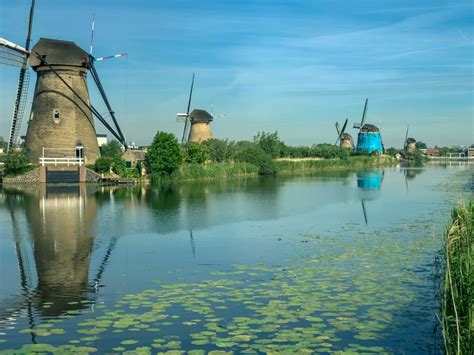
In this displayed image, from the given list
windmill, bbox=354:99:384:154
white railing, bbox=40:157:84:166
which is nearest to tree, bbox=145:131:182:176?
white railing, bbox=40:157:84:166

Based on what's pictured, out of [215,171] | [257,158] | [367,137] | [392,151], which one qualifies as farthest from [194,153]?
[392,151]

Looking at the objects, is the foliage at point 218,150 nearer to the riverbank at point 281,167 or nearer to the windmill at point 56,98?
the riverbank at point 281,167

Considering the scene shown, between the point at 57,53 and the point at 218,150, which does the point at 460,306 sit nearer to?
the point at 57,53

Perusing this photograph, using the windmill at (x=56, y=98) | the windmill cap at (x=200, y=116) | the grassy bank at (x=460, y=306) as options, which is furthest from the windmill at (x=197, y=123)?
the grassy bank at (x=460, y=306)

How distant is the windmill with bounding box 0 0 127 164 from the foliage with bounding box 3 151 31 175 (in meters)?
0.86

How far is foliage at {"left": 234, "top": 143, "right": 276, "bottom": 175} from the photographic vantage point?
47250 millimetres

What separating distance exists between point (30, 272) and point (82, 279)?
4.21 ft

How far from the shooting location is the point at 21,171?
33.8 metres

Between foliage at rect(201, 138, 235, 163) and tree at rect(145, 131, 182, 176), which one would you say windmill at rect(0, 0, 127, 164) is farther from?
foliage at rect(201, 138, 235, 163)

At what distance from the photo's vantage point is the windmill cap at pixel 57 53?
33.6 m

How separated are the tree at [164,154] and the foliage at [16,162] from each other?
7554mm

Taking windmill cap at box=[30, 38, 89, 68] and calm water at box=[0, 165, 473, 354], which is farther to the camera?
windmill cap at box=[30, 38, 89, 68]

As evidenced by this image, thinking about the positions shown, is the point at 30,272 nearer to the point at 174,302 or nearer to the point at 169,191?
the point at 174,302

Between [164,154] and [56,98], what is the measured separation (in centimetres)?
741
